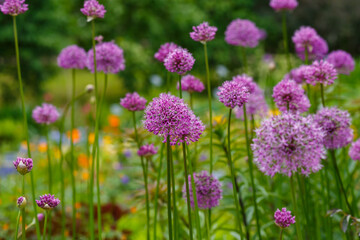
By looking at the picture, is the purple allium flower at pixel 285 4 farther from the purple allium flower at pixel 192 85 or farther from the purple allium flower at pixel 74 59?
the purple allium flower at pixel 74 59

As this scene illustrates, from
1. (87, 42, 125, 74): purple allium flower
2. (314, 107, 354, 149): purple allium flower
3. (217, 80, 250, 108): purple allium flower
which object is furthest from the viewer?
(87, 42, 125, 74): purple allium flower

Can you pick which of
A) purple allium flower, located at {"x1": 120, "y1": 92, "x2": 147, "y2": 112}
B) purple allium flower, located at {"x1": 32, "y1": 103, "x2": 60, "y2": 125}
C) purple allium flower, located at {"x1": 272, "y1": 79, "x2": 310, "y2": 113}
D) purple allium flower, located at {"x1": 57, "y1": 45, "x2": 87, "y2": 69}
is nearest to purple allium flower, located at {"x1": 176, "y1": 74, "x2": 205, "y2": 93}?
purple allium flower, located at {"x1": 120, "y1": 92, "x2": 147, "y2": 112}

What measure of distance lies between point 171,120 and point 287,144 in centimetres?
26

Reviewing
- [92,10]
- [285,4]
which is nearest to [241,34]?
[285,4]

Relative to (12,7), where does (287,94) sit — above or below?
below

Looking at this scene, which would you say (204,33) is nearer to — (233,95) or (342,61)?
(233,95)

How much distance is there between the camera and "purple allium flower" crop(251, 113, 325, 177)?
0.93 m

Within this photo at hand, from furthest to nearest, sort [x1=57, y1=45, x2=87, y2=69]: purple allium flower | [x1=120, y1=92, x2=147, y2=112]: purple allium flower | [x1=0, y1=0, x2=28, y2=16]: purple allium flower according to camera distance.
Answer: [x1=57, y1=45, x2=87, y2=69]: purple allium flower
[x1=120, y1=92, x2=147, y2=112]: purple allium flower
[x1=0, y1=0, x2=28, y2=16]: purple allium flower

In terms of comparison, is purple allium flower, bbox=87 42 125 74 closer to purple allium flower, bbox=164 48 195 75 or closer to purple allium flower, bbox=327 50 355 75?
purple allium flower, bbox=164 48 195 75

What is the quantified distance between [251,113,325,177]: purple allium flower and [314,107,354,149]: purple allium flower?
0.31m

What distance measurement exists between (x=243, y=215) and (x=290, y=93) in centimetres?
81

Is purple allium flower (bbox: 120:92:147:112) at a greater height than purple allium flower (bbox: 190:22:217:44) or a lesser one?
lesser

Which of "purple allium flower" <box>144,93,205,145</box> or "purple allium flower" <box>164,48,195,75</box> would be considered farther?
"purple allium flower" <box>164,48,195,75</box>

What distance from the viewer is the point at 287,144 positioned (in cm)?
93
